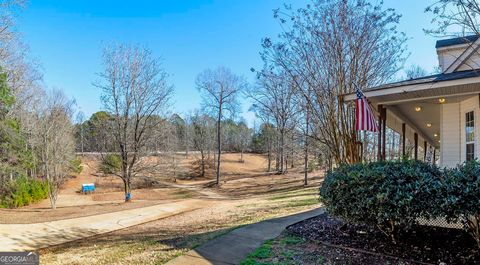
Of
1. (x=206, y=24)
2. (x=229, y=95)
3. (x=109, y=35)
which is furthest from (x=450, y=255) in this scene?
(x=229, y=95)

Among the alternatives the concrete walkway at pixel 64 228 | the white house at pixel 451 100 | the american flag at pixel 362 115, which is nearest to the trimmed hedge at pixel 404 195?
the american flag at pixel 362 115

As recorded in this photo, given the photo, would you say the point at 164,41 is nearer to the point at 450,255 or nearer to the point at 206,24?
the point at 206,24

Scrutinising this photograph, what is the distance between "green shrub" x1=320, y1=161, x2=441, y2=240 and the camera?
15.6 ft

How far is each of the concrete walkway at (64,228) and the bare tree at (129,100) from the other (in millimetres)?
5059

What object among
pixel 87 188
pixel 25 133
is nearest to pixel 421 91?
pixel 25 133

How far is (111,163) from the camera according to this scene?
19.5 m

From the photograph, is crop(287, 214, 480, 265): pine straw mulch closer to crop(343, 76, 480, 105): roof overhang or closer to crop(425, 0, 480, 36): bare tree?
crop(343, 76, 480, 105): roof overhang

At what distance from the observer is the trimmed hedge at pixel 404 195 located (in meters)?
4.50

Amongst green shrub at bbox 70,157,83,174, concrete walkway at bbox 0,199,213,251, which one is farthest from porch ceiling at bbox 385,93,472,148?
green shrub at bbox 70,157,83,174

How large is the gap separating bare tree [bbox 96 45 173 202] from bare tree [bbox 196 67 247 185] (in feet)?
43.7

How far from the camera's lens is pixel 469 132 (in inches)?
312

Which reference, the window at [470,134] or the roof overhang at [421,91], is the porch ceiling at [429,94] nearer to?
the roof overhang at [421,91]

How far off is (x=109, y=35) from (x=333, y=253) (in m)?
18.8

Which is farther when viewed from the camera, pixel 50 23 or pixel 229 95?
pixel 229 95
